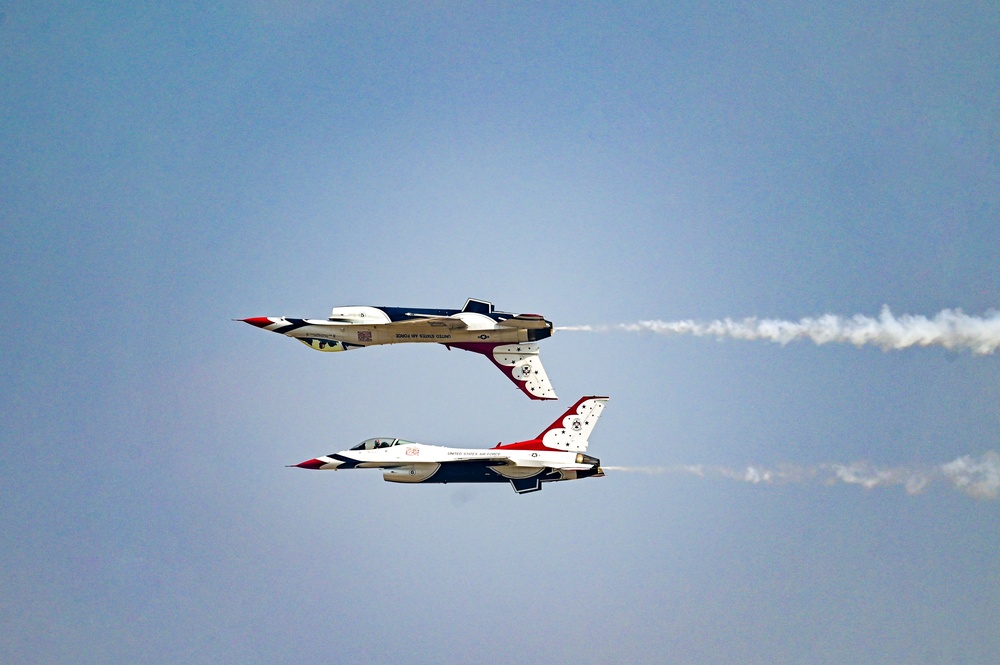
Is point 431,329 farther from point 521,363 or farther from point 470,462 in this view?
point 470,462

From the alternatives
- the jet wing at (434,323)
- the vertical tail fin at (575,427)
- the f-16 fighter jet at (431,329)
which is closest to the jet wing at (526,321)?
the f-16 fighter jet at (431,329)

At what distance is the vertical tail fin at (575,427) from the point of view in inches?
3184

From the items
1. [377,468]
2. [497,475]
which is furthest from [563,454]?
[377,468]

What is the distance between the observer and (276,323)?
8244 centimetres

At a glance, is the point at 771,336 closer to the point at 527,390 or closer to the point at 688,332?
the point at 688,332

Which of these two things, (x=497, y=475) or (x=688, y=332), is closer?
(x=497, y=475)

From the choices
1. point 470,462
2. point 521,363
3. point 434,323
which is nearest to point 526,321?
point 521,363

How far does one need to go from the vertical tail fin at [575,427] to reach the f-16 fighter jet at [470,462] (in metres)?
0.20

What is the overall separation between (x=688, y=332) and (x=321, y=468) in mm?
19391

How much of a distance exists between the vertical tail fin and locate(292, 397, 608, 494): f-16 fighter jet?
20 centimetres

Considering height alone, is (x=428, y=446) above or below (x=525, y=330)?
below

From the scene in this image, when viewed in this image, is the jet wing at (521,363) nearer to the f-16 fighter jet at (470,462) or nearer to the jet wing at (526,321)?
the jet wing at (526,321)

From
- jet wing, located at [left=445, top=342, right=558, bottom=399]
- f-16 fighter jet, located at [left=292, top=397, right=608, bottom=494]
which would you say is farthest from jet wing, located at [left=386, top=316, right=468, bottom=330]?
f-16 fighter jet, located at [left=292, top=397, right=608, bottom=494]

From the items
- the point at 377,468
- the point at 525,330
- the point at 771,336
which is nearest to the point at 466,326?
the point at 525,330
